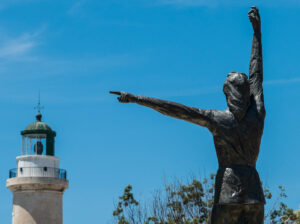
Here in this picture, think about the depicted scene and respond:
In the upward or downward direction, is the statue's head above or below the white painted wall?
below

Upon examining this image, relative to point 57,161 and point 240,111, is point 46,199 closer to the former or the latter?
point 57,161

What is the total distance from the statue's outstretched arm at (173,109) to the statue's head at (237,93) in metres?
0.34

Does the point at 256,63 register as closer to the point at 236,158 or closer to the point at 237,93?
the point at 237,93

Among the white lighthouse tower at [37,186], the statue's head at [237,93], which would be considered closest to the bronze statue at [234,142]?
the statue's head at [237,93]

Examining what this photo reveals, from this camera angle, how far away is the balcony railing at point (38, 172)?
51.5 meters

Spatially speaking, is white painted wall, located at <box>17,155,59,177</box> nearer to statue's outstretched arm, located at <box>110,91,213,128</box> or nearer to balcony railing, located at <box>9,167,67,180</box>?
balcony railing, located at <box>9,167,67,180</box>

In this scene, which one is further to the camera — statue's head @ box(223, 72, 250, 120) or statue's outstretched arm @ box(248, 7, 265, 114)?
statue's outstretched arm @ box(248, 7, 265, 114)

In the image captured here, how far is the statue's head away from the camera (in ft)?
35.3

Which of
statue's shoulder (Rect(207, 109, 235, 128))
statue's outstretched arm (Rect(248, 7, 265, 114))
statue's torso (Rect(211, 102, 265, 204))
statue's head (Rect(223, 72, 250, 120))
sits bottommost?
statue's torso (Rect(211, 102, 265, 204))

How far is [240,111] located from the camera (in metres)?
10.7

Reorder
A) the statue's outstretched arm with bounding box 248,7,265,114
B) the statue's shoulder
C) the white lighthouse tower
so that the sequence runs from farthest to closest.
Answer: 1. the white lighthouse tower
2. the statue's outstretched arm with bounding box 248,7,265,114
3. the statue's shoulder

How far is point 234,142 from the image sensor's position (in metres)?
10.6

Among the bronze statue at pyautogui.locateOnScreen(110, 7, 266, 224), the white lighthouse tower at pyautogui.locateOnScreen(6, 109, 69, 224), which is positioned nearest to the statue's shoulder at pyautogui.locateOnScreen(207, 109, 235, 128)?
the bronze statue at pyautogui.locateOnScreen(110, 7, 266, 224)

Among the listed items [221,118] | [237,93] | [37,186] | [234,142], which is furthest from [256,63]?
[37,186]
